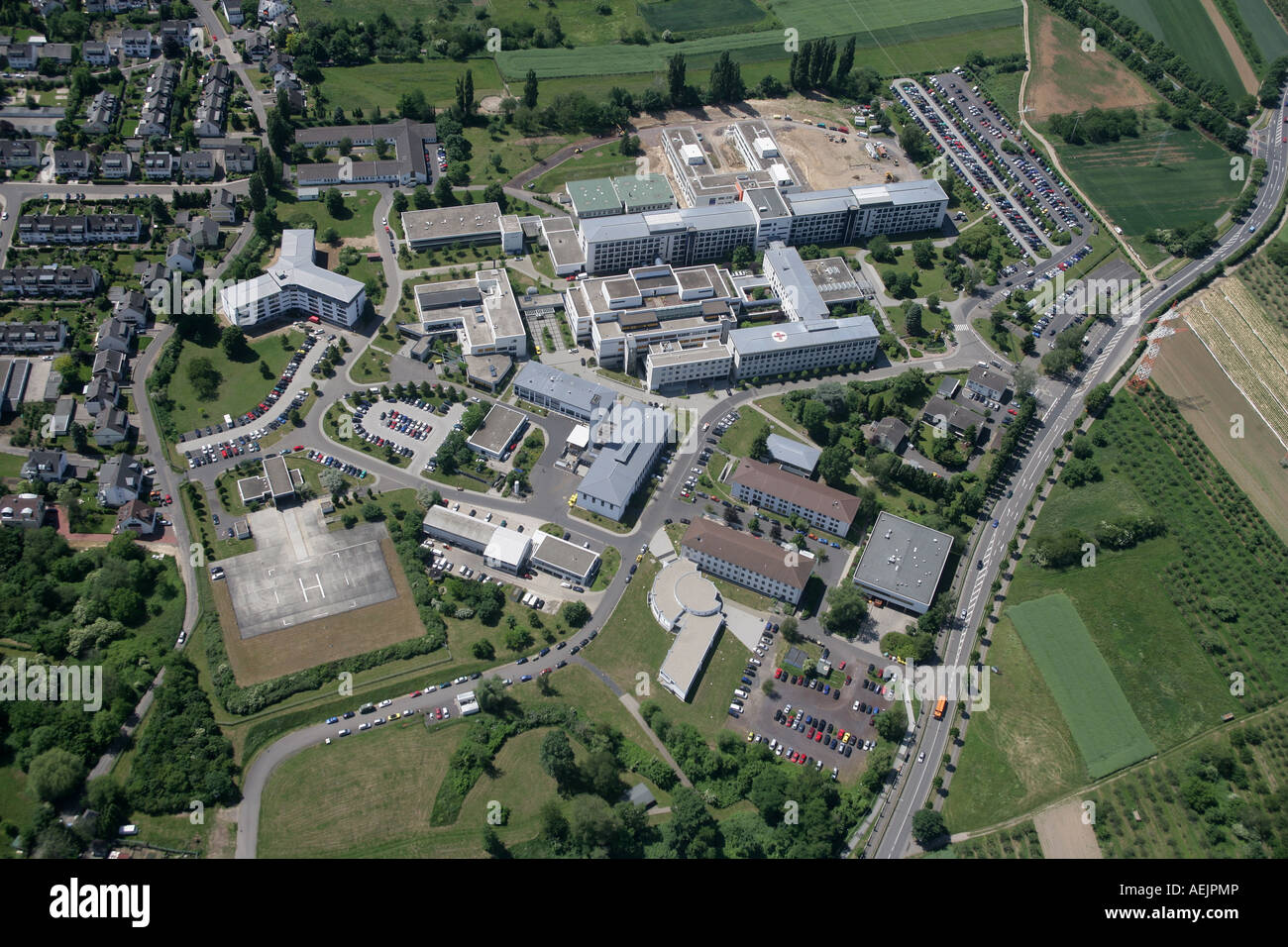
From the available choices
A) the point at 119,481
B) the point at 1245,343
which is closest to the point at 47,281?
the point at 119,481

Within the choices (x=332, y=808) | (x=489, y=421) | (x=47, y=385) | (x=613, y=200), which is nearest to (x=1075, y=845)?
(x=332, y=808)

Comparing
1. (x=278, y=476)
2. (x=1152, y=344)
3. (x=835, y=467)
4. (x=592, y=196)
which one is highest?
(x=592, y=196)

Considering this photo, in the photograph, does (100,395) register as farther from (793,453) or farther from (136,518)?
(793,453)

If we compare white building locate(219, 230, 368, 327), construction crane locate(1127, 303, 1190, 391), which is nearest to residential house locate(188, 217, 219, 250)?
white building locate(219, 230, 368, 327)

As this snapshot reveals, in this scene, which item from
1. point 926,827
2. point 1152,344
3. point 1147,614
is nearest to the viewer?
point 926,827

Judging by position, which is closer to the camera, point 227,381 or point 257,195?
point 227,381

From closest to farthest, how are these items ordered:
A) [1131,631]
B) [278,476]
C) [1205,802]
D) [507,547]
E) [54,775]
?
[54,775]
[1205,802]
[1131,631]
[507,547]
[278,476]

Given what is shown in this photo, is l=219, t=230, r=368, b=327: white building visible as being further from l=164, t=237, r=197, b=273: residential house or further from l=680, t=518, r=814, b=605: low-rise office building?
l=680, t=518, r=814, b=605: low-rise office building
